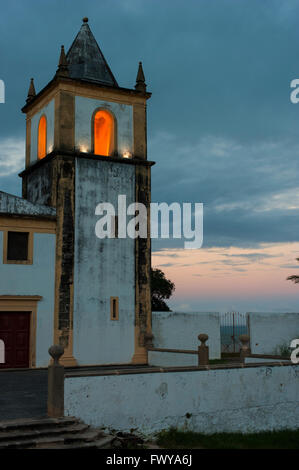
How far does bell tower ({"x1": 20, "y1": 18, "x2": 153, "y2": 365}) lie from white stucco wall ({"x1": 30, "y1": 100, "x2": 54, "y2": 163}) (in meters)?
0.14

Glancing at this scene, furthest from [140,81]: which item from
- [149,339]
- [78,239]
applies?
[149,339]

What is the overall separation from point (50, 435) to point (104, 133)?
18442mm

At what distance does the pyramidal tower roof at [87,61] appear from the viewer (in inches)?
1028

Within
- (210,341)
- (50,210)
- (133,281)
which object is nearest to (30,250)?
(50,210)

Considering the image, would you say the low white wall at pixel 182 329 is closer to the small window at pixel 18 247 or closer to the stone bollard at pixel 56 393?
the small window at pixel 18 247

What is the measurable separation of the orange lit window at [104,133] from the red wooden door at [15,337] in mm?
8672

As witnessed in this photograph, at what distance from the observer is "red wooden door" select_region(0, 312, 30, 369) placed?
21.9 metres

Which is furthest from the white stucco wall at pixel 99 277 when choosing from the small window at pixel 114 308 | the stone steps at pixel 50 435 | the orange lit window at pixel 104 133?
the stone steps at pixel 50 435

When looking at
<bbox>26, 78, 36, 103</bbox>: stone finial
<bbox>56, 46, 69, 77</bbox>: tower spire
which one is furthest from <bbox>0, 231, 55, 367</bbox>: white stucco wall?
<bbox>26, 78, 36, 103</bbox>: stone finial

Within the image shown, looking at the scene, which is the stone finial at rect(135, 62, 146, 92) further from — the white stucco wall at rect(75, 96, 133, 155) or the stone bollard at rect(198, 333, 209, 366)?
the stone bollard at rect(198, 333, 209, 366)

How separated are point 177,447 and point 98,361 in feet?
35.5

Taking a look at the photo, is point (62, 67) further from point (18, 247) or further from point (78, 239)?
point (18, 247)

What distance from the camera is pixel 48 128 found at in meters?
25.5
